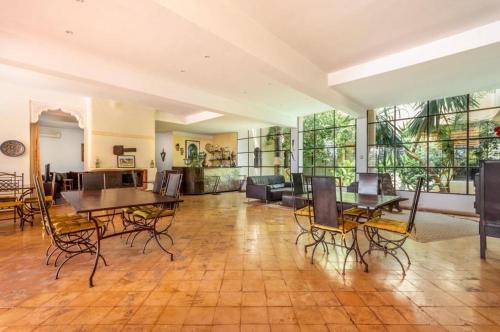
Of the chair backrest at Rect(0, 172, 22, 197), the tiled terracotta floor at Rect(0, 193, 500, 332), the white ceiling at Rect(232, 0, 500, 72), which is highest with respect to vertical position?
the white ceiling at Rect(232, 0, 500, 72)

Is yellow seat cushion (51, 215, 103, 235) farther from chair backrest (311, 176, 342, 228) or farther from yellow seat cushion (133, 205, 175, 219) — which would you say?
chair backrest (311, 176, 342, 228)

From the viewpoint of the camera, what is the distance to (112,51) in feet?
12.7

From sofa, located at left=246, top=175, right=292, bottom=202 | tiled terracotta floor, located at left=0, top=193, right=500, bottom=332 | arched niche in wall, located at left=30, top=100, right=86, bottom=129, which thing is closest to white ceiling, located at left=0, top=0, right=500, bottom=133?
arched niche in wall, located at left=30, top=100, right=86, bottom=129

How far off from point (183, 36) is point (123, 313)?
3.29 meters

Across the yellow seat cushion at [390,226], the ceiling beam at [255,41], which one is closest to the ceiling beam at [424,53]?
the ceiling beam at [255,41]

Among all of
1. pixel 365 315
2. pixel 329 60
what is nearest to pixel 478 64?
pixel 329 60

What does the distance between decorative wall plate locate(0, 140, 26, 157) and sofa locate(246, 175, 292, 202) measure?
6.07m

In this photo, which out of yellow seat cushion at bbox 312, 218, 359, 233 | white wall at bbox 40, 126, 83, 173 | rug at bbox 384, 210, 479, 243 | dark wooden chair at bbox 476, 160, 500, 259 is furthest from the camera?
white wall at bbox 40, 126, 83, 173

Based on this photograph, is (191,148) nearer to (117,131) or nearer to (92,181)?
(117,131)

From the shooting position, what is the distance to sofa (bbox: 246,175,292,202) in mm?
7430

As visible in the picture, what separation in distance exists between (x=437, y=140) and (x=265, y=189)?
5063mm

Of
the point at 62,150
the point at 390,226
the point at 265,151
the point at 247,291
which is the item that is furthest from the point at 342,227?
the point at 62,150

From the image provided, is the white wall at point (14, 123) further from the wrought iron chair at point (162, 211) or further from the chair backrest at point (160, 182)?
the wrought iron chair at point (162, 211)

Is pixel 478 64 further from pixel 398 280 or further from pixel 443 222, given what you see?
pixel 398 280
